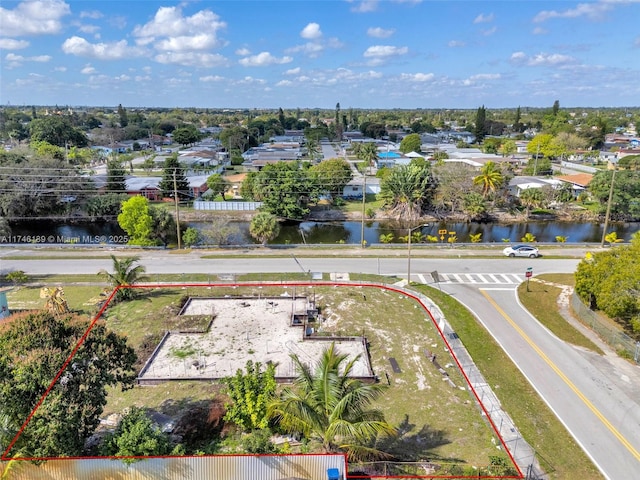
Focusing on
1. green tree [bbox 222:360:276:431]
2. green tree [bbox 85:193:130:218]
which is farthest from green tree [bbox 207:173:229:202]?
green tree [bbox 222:360:276:431]

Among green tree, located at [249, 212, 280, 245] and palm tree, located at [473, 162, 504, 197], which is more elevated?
palm tree, located at [473, 162, 504, 197]

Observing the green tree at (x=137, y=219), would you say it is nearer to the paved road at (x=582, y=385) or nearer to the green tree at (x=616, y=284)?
the paved road at (x=582, y=385)

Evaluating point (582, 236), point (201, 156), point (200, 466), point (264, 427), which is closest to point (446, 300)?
point (264, 427)

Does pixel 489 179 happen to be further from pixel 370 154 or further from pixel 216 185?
pixel 216 185

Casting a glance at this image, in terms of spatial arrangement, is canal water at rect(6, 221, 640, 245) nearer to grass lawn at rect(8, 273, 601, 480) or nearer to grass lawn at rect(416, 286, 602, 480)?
grass lawn at rect(8, 273, 601, 480)

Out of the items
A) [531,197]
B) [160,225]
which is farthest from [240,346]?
[531,197]

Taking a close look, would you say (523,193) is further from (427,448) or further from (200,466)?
(200,466)
